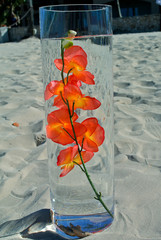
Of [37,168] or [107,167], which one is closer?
[107,167]

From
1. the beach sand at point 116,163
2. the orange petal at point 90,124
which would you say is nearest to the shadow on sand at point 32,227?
the beach sand at point 116,163

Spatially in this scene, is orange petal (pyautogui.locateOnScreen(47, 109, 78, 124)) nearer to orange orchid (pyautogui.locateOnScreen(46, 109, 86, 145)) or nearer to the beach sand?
orange orchid (pyautogui.locateOnScreen(46, 109, 86, 145))

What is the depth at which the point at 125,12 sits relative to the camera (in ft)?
56.4

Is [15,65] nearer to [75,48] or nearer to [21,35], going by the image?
[75,48]

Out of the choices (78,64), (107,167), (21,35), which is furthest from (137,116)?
(21,35)

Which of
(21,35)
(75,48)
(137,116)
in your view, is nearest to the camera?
(75,48)

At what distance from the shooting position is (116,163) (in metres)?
1.27

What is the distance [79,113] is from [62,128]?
0.06 meters

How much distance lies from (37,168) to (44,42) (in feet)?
2.08

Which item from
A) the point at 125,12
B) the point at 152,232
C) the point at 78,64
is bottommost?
the point at 152,232

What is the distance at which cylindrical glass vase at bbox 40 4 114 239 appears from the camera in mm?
741

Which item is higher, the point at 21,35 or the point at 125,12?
the point at 125,12

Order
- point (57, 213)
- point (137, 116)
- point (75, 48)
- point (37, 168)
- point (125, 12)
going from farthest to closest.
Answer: point (125, 12) → point (137, 116) → point (37, 168) → point (57, 213) → point (75, 48)

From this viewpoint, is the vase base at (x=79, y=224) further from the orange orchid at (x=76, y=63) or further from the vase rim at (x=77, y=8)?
the vase rim at (x=77, y=8)
